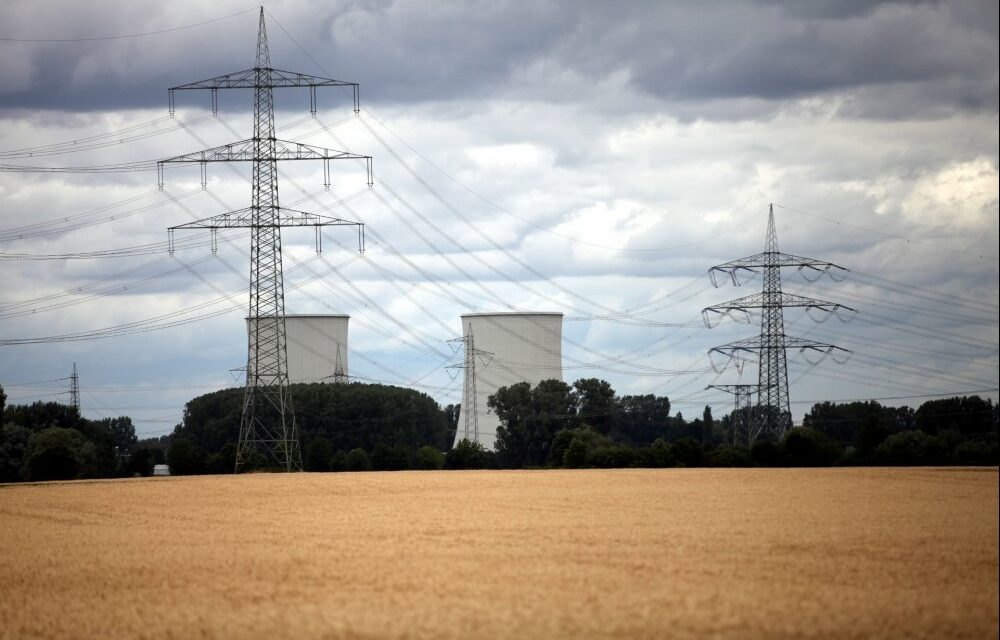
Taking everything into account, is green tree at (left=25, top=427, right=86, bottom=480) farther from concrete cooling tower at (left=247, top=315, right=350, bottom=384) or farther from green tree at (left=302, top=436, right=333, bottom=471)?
concrete cooling tower at (left=247, top=315, right=350, bottom=384)

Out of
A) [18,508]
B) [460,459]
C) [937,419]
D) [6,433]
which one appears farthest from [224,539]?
[937,419]

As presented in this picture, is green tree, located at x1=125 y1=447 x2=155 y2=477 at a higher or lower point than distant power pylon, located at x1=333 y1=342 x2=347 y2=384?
lower

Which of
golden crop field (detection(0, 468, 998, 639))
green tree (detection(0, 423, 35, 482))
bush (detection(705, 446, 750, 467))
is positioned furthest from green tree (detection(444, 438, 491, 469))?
golden crop field (detection(0, 468, 998, 639))

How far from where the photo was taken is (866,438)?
7269 cm

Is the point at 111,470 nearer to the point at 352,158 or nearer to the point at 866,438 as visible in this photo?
the point at 352,158

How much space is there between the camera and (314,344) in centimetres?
10469

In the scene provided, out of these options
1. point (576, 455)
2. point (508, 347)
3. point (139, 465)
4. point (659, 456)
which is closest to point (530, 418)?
point (508, 347)

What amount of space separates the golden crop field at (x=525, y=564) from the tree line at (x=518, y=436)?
19767 millimetres

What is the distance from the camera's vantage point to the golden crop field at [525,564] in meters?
21.9

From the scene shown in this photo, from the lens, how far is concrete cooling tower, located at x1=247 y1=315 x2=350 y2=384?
10269 centimetres

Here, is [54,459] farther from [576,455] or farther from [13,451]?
[576,455]

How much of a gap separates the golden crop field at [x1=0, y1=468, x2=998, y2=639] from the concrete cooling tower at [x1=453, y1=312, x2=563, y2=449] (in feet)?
138

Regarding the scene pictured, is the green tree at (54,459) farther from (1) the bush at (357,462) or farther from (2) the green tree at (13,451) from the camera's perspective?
(1) the bush at (357,462)

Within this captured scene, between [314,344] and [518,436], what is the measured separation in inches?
798
